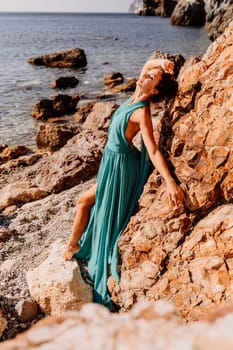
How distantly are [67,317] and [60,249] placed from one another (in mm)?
4685

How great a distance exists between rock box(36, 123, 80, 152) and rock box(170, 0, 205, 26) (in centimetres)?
8121

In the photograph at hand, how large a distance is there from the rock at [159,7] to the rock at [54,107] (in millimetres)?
109775

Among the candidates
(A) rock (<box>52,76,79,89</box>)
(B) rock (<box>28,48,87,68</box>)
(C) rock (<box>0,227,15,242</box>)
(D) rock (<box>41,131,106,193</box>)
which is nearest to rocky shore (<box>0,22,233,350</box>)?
(C) rock (<box>0,227,15,242</box>)

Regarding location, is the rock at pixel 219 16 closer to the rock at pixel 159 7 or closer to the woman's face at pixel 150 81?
the woman's face at pixel 150 81

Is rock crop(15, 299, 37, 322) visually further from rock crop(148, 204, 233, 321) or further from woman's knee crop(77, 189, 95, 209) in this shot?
rock crop(148, 204, 233, 321)

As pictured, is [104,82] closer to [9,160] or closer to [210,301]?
[9,160]

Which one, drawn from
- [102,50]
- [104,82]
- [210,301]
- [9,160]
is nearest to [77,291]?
[210,301]

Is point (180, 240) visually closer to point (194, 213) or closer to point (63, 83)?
point (194, 213)

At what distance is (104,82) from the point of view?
28.6 metres

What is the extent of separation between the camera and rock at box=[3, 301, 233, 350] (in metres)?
0.90

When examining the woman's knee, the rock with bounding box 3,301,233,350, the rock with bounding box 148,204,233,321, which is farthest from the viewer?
the woman's knee

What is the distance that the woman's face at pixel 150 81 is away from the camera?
4250 mm

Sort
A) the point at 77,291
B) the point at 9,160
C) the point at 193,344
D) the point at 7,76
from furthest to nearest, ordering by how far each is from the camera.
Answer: the point at 7,76 < the point at 9,160 < the point at 77,291 < the point at 193,344

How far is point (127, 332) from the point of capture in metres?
0.96
